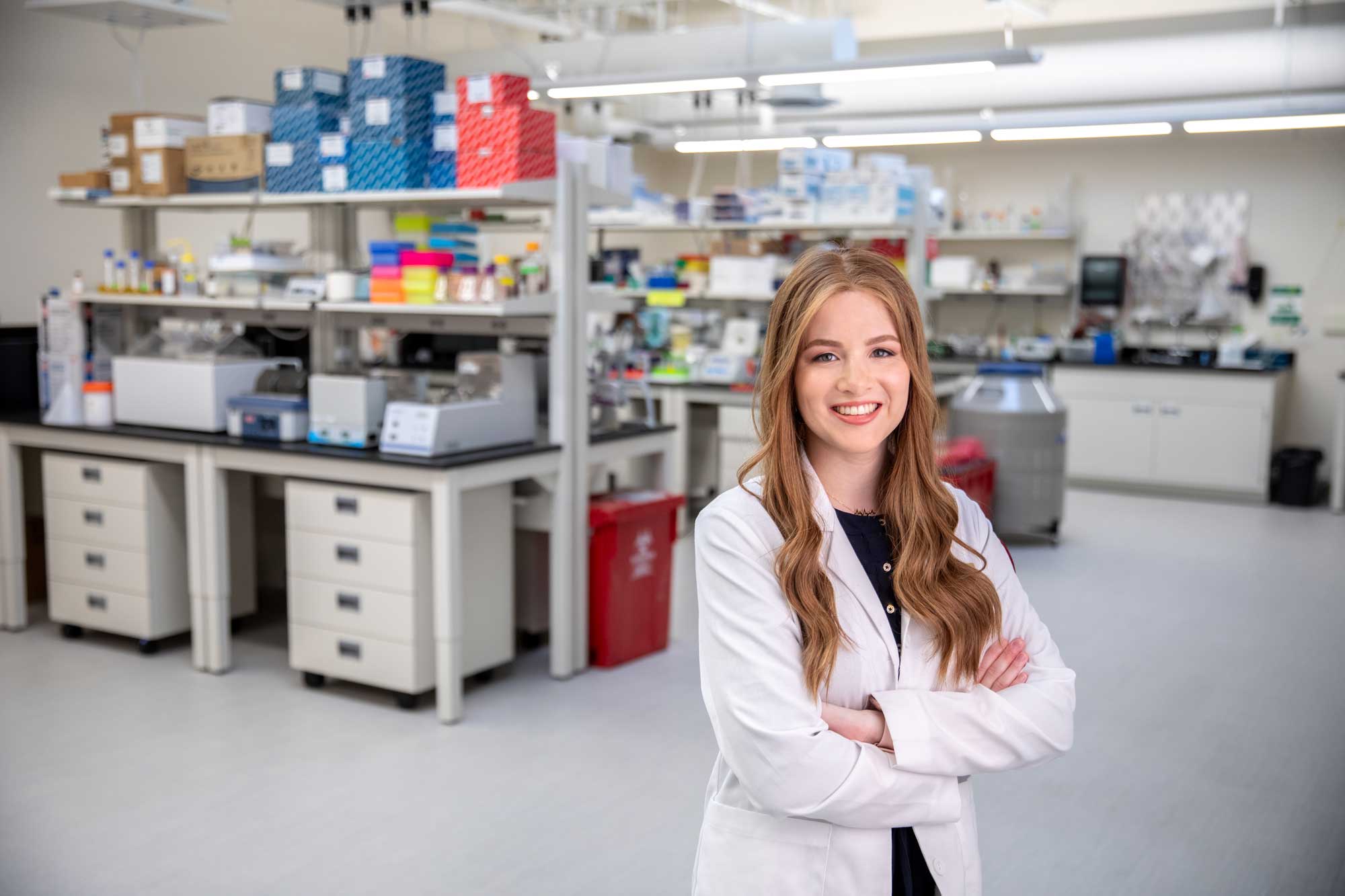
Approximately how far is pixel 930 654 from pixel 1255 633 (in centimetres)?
420

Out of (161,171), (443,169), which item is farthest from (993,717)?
(161,171)

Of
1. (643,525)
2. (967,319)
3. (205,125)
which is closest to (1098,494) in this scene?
(967,319)

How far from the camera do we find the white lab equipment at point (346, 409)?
4.05m

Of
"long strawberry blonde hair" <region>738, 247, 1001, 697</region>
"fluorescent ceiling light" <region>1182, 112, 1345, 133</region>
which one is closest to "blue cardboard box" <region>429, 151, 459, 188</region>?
"long strawberry blonde hair" <region>738, 247, 1001, 697</region>

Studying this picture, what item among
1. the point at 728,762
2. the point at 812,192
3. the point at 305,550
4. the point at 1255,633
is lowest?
the point at 1255,633

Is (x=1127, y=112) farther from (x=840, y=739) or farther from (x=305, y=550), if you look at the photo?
(x=840, y=739)

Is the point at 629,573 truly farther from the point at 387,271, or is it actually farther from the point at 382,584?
the point at 387,271

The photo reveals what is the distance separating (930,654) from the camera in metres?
1.49

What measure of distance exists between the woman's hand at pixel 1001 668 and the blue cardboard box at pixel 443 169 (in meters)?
3.09

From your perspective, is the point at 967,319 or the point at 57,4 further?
the point at 967,319

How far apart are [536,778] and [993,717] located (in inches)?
89.4

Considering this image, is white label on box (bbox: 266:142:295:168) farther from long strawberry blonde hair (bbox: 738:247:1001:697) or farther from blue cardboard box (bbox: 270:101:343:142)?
long strawberry blonde hair (bbox: 738:247:1001:697)

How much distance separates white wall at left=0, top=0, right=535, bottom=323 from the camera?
6.35 meters

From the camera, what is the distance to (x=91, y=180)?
5.12 m
